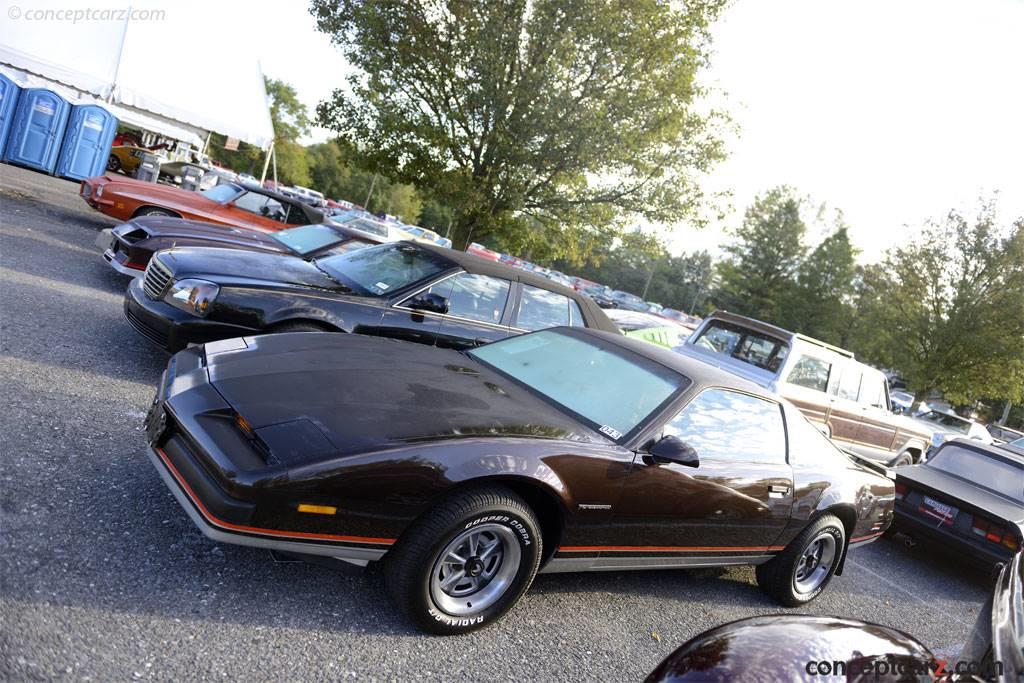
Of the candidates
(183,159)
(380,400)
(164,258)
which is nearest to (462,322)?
(164,258)

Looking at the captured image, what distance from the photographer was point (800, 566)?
435 centimetres

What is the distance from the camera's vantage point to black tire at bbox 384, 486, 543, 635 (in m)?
2.67

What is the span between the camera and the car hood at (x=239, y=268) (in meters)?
5.35

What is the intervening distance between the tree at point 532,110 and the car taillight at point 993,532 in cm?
831

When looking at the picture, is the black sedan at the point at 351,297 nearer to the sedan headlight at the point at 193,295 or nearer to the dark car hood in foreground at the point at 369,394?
the sedan headlight at the point at 193,295

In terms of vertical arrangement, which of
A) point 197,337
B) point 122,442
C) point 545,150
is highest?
point 545,150

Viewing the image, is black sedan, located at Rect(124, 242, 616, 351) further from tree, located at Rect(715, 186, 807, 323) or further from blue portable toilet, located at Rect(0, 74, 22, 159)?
tree, located at Rect(715, 186, 807, 323)

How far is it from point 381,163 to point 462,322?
905 cm

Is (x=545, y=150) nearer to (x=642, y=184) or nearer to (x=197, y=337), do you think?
(x=642, y=184)

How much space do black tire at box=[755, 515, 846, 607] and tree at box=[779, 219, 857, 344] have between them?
42.7 metres

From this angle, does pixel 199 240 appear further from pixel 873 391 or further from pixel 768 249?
pixel 768 249

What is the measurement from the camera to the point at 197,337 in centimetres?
504

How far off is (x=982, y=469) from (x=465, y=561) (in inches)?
247

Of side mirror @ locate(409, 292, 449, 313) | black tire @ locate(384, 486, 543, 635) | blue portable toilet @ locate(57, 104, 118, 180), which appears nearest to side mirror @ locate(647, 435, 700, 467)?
black tire @ locate(384, 486, 543, 635)
